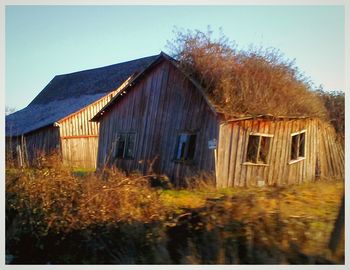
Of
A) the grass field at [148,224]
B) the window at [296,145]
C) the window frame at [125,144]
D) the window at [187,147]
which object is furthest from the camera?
the window frame at [125,144]

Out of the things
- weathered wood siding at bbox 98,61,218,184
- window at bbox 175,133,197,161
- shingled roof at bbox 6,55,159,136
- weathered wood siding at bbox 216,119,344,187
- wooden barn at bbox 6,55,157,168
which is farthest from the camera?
shingled roof at bbox 6,55,159,136

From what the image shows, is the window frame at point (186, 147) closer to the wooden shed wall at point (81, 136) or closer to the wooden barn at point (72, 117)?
the wooden barn at point (72, 117)

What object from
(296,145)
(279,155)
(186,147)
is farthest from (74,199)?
(296,145)

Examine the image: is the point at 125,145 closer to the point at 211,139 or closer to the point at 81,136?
the point at 211,139

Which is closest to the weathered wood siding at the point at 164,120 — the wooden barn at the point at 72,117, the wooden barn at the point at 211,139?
the wooden barn at the point at 211,139

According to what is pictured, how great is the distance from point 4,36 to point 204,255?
5428 mm

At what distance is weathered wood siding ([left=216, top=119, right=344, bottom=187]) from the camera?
10.8m

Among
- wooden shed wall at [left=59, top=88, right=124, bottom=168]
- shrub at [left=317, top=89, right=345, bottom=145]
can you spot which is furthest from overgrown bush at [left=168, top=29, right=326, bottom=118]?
wooden shed wall at [left=59, top=88, right=124, bottom=168]

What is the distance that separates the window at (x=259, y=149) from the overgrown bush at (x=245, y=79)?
0.77 metres

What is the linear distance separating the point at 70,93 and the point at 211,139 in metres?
15.3

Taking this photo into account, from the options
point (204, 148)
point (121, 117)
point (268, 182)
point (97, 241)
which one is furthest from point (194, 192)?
point (121, 117)

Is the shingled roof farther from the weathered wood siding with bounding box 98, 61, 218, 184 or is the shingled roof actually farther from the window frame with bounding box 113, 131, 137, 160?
the weathered wood siding with bounding box 98, 61, 218, 184

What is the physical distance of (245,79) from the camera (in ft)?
37.7

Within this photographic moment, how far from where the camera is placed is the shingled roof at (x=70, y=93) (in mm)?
19906
